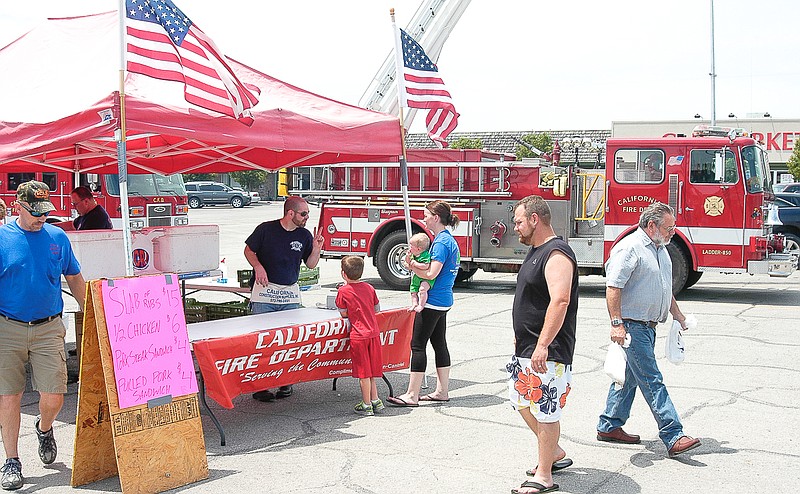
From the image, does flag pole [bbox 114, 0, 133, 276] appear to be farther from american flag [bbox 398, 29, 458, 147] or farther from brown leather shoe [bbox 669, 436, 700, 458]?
brown leather shoe [bbox 669, 436, 700, 458]

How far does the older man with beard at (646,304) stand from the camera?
600cm

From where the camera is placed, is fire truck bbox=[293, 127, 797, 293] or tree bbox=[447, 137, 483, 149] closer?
fire truck bbox=[293, 127, 797, 293]

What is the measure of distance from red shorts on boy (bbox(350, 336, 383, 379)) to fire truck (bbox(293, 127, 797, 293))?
7533 mm

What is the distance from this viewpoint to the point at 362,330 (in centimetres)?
724

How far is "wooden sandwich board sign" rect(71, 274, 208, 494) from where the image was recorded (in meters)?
5.42

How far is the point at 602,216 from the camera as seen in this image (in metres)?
14.9

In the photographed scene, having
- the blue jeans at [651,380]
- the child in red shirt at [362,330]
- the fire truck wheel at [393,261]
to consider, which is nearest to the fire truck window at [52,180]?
the fire truck wheel at [393,261]

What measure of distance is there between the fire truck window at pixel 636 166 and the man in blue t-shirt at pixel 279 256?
7.63m

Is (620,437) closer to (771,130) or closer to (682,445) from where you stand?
(682,445)

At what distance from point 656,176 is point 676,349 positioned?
27.0 ft

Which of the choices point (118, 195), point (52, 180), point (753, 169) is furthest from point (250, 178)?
point (753, 169)

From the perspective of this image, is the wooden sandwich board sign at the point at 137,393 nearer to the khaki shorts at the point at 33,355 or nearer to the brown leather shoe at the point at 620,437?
the khaki shorts at the point at 33,355

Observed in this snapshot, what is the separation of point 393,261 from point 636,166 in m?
4.54

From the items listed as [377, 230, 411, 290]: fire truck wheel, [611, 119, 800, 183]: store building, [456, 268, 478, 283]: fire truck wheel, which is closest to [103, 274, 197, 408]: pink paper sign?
[377, 230, 411, 290]: fire truck wheel
